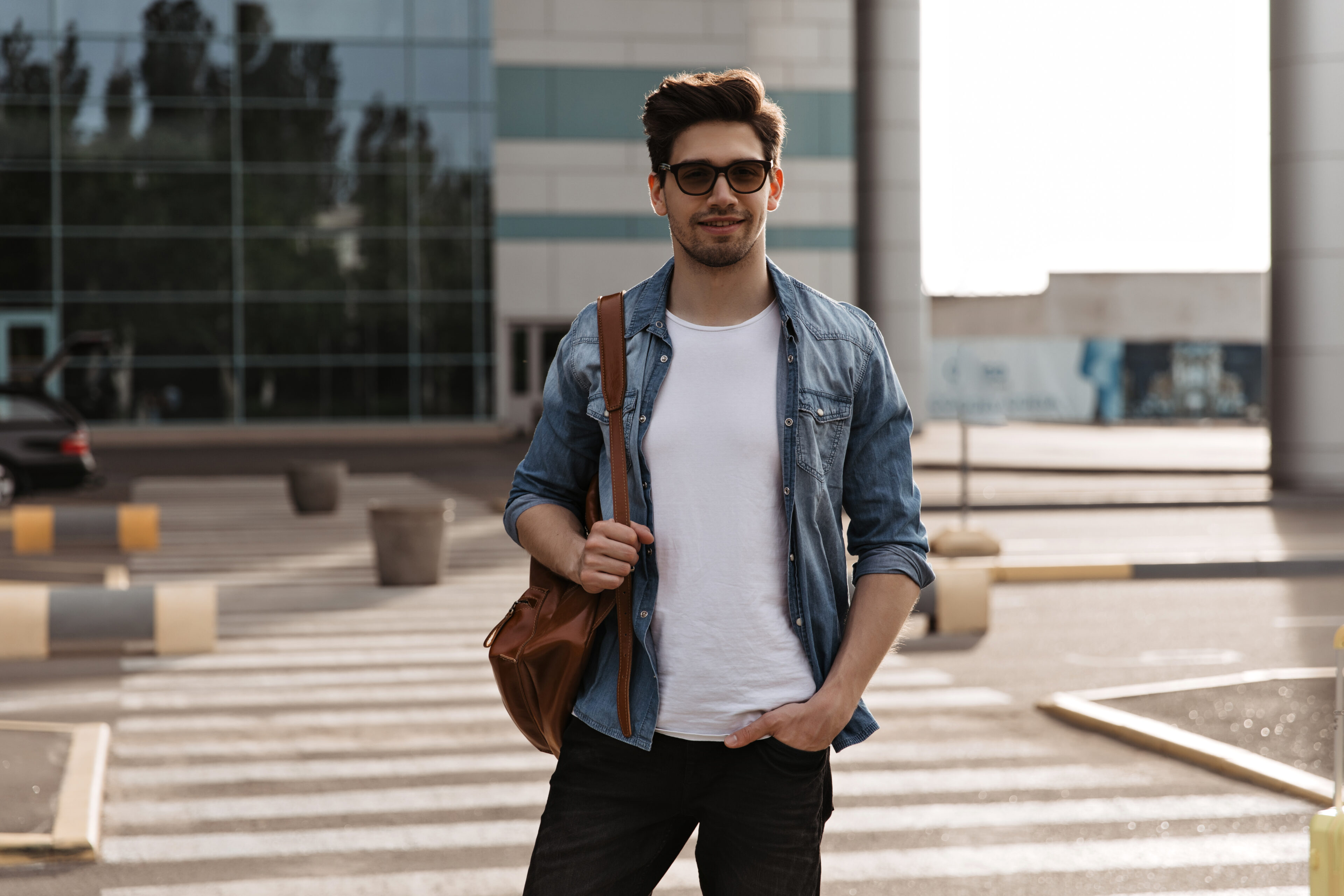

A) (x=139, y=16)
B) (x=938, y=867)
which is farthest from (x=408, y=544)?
(x=139, y=16)

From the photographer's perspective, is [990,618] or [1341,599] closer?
[990,618]

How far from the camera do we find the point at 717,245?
109 inches

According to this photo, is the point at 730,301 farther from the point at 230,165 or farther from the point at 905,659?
the point at 230,165

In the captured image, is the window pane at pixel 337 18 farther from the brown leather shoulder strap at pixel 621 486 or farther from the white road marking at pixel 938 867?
the brown leather shoulder strap at pixel 621 486

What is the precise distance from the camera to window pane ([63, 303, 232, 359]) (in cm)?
3869

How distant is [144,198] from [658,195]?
39.3 meters

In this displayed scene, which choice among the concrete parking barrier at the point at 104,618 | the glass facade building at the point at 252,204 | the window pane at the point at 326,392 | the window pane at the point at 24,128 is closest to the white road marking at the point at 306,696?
the concrete parking barrier at the point at 104,618

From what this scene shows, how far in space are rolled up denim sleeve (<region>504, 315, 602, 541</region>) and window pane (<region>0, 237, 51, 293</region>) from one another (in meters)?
39.0

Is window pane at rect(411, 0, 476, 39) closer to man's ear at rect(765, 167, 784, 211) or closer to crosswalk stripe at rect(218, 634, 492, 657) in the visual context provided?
crosswalk stripe at rect(218, 634, 492, 657)

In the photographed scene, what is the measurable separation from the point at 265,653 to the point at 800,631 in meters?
7.84

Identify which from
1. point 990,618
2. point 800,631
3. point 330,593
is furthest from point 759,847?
point 330,593

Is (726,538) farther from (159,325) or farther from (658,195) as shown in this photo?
(159,325)

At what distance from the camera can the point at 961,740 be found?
7.40 metres

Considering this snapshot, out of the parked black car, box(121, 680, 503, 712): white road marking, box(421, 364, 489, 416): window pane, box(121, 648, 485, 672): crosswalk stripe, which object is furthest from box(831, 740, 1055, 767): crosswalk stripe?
box(421, 364, 489, 416): window pane
